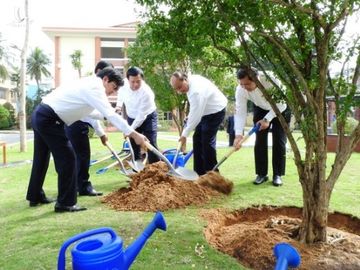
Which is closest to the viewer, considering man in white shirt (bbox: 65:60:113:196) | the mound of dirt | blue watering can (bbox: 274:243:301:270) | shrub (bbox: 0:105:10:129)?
blue watering can (bbox: 274:243:301:270)

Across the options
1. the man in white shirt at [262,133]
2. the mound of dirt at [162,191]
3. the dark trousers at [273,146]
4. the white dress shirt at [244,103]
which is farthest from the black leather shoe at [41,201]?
the dark trousers at [273,146]

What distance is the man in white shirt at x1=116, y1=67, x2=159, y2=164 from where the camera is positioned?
7051 mm

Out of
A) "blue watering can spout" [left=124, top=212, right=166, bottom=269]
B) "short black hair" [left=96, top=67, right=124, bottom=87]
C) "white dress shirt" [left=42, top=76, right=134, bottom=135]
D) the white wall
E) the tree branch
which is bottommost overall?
"blue watering can spout" [left=124, top=212, right=166, bottom=269]

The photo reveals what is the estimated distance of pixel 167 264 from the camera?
3.11 meters

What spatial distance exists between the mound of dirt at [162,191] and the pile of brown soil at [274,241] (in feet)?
1.60

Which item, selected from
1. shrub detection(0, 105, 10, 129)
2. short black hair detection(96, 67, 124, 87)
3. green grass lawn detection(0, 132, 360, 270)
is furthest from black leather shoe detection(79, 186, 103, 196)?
shrub detection(0, 105, 10, 129)

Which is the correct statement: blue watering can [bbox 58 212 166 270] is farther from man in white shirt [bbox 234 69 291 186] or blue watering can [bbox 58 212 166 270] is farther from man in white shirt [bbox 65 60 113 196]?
man in white shirt [bbox 234 69 291 186]

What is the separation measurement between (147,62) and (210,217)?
7.57 m

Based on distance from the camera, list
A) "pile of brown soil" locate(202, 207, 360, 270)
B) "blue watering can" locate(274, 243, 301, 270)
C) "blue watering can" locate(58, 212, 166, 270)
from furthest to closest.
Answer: "pile of brown soil" locate(202, 207, 360, 270) < "blue watering can" locate(58, 212, 166, 270) < "blue watering can" locate(274, 243, 301, 270)

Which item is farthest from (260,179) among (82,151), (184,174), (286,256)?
(286,256)

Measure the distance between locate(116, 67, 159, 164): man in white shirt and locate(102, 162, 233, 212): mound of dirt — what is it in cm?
145

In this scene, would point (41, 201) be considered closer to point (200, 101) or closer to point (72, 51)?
point (200, 101)

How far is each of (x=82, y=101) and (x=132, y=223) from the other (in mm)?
1452

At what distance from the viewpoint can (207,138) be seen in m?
6.01
